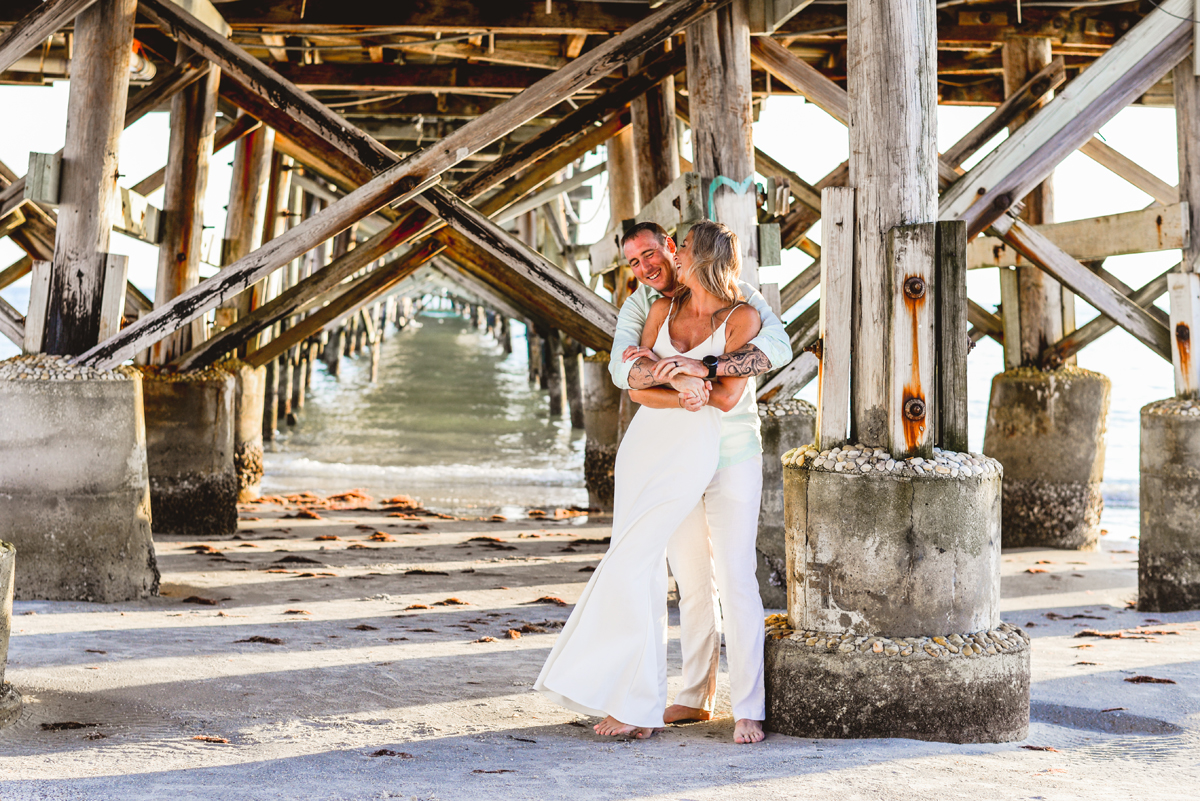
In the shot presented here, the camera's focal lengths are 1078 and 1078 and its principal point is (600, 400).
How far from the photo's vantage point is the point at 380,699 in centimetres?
365

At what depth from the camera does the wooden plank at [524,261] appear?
225 inches

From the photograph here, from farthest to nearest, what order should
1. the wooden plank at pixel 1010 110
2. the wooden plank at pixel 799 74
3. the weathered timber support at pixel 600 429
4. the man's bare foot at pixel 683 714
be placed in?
the weathered timber support at pixel 600 429 < the wooden plank at pixel 1010 110 < the wooden plank at pixel 799 74 < the man's bare foot at pixel 683 714

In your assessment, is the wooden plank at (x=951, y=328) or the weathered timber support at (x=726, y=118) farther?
the weathered timber support at (x=726, y=118)

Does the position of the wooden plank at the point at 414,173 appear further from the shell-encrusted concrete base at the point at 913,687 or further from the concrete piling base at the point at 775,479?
the shell-encrusted concrete base at the point at 913,687

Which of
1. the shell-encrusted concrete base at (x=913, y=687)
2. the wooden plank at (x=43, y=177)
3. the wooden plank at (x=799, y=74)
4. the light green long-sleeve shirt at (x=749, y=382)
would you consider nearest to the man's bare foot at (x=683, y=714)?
the shell-encrusted concrete base at (x=913, y=687)

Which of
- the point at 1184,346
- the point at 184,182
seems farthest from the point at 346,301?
the point at 1184,346

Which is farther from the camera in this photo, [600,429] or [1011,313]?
[600,429]

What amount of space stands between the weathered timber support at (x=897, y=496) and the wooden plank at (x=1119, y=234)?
3.27 metres

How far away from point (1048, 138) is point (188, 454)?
5795 millimetres

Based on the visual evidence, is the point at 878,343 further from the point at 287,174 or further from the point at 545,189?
the point at 545,189

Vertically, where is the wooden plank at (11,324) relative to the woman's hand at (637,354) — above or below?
above

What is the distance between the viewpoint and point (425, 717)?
3463 millimetres

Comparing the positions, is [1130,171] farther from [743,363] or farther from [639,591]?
[639,591]

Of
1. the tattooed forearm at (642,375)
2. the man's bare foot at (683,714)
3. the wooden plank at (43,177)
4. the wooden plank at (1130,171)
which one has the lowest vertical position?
the man's bare foot at (683,714)
